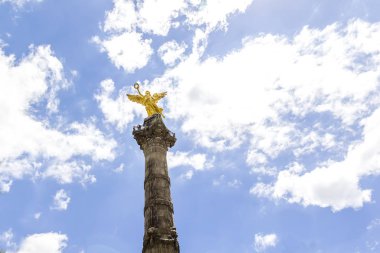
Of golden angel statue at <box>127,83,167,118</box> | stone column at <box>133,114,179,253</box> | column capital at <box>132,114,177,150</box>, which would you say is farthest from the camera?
golden angel statue at <box>127,83,167,118</box>

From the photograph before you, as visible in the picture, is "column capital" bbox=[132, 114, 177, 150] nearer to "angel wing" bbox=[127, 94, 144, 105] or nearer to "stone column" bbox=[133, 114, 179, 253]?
"stone column" bbox=[133, 114, 179, 253]

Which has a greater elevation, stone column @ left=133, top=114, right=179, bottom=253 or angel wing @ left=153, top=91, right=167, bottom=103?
angel wing @ left=153, top=91, right=167, bottom=103

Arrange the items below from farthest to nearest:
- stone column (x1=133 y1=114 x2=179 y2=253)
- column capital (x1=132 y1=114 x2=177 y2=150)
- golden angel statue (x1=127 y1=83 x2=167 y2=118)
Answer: golden angel statue (x1=127 y1=83 x2=167 y2=118) → column capital (x1=132 y1=114 x2=177 y2=150) → stone column (x1=133 y1=114 x2=179 y2=253)

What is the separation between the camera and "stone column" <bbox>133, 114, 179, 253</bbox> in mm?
16234

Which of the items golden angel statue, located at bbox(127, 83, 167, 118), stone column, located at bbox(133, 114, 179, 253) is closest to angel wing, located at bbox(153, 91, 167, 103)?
golden angel statue, located at bbox(127, 83, 167, 118)

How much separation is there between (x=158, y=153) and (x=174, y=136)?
5.12ft

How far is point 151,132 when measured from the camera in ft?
67.0

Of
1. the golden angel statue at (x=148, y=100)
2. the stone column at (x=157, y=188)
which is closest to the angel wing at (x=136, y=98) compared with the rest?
the golden angel statue at (x=148, y=100)

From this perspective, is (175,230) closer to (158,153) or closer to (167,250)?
(167,250)

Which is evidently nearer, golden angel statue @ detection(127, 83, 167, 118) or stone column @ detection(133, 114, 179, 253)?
stone column @ detection(133, 114, 179, 253)

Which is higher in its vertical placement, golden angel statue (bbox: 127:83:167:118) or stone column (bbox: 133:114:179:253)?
golden angel statue (bbox: 127:83:167:118)

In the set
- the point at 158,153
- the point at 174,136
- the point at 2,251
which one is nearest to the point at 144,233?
the point at 158,153

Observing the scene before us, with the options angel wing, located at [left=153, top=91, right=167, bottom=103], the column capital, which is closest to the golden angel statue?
angel wing, located at [left=153, top=91, right=167, bottom=103]

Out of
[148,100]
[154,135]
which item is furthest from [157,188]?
[148,100]
